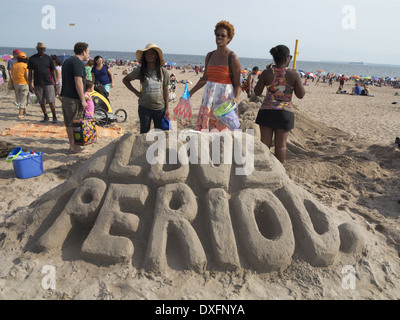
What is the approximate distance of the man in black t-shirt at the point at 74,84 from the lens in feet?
15.6

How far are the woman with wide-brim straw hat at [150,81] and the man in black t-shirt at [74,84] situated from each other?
105 cm

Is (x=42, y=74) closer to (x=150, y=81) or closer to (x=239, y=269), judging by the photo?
(x=150, y=81)

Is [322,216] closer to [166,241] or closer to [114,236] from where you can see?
[166,241]

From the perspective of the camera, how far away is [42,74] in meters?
6.90

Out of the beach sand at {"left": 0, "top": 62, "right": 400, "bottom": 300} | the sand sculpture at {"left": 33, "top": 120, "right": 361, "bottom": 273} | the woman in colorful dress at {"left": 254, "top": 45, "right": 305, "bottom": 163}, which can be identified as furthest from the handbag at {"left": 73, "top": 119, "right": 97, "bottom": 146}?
the woman in colorful dress at {"left": 254, "top": 45, "right": 305, "bottom": 163}

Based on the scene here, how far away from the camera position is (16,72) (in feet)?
25.4

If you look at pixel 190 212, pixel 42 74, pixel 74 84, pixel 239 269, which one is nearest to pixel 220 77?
pixel 190 212

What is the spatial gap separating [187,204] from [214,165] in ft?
1.62

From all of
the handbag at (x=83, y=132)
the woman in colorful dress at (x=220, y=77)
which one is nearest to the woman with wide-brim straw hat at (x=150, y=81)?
the woman in colorful dress at (x=220, y=77)

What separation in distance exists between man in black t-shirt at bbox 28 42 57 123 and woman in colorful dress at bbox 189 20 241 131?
479cm

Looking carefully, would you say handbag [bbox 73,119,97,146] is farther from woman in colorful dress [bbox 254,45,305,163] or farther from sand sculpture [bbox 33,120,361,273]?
woman in colorful dress [bbox 254,45,305,163]

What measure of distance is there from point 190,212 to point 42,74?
5.98 meters

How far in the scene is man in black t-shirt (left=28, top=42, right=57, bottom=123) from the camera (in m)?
6.80

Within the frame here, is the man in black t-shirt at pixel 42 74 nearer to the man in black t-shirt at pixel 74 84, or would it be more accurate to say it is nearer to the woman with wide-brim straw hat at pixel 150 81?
the man in black t-shirt at pixel 74 84
